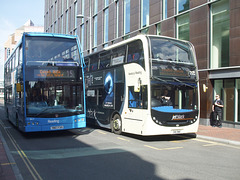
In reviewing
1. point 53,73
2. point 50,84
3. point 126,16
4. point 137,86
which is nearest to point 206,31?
point 137,86

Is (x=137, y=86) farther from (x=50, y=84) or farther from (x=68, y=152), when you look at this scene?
(x=50, y=84)

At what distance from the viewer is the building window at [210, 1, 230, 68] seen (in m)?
14.5

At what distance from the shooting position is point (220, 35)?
14859 mm

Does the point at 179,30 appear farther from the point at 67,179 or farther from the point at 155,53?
the point at 67,179

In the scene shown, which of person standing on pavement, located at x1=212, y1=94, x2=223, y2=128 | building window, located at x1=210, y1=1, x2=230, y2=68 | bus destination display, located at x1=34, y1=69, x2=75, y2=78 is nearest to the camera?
bus destination display, located at x1=34, y1=69, x2=75, y2=78

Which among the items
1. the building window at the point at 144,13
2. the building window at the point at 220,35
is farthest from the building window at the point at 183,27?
the building window at the point at 144,13

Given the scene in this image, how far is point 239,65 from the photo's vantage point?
530 inches

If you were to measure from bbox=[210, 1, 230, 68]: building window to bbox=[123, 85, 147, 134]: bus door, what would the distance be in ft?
22.9

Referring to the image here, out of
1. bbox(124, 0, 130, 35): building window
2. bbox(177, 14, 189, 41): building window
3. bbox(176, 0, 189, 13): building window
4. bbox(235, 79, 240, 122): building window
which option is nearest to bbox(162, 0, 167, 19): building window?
bbox(176, 0, 189, 13): building window

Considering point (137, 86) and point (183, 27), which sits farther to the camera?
point (183, 27)

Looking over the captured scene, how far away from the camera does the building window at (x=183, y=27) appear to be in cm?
1683

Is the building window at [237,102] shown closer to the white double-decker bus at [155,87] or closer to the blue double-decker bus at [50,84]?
the white double-decker bus at [155,87]

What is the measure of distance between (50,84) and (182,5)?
36.0ft

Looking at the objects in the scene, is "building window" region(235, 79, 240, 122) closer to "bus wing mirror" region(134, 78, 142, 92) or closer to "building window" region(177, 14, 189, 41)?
"building window" region(177, 14, 189, 41)
